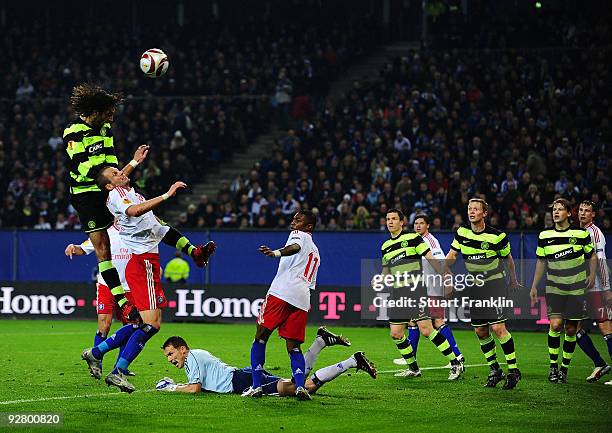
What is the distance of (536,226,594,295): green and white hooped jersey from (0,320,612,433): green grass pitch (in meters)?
1.21

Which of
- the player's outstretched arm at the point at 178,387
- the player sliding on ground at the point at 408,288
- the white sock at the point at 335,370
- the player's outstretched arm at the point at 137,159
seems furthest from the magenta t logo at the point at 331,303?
the player's outstretched arm at the point at 137,159

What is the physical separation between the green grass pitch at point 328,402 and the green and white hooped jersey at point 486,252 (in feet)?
4.57

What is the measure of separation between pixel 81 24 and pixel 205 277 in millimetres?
16748

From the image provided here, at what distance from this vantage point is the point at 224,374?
12172 millimetres

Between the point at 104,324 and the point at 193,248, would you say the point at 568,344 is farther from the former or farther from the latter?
the point at 104,324

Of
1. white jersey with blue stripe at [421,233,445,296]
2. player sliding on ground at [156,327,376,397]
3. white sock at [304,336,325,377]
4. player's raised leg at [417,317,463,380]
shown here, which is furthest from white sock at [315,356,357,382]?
white jersey with blue stripe at [421,233,445,296]

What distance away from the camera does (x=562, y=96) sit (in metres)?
28.5

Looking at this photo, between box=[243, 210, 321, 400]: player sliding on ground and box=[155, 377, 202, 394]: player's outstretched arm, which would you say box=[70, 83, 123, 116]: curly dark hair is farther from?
box=[155, 377, 202, 394]: player's outstretched arm

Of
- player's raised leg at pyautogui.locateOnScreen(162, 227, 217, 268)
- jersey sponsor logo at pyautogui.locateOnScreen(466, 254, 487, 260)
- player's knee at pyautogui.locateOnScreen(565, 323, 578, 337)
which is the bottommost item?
player's knee at pyautogui.locateOnScreen(565, 323, 578, 337)

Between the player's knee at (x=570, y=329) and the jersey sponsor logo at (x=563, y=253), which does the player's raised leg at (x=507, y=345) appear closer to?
the player's knee at (x=570, y=329)

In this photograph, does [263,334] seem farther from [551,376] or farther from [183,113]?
[183,113]

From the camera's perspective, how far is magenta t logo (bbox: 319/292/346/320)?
24.0 meters

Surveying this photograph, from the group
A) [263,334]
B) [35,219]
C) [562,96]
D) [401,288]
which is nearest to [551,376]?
[401,288]

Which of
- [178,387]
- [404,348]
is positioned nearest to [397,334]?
[404,348]
